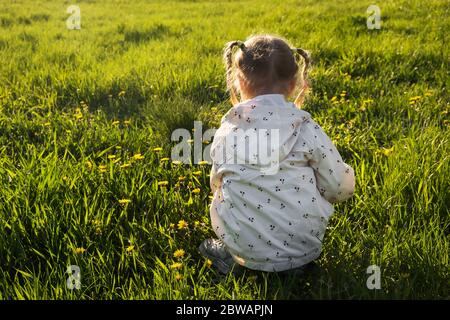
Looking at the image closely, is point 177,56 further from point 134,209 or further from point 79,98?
point 134,209

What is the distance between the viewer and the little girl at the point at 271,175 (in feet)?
6.97

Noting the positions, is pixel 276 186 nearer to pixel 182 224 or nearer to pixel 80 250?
pixel 182 224

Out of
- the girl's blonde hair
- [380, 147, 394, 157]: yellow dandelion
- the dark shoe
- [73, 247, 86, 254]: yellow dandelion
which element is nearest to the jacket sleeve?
the girl's blonde hair

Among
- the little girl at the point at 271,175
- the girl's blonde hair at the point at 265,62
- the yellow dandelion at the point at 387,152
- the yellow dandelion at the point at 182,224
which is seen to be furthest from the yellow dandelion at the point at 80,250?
the yellow dandelion at the point at 387,152

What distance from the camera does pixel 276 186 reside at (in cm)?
211

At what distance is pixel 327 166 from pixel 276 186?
24 cm

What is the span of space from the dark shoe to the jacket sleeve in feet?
1.58

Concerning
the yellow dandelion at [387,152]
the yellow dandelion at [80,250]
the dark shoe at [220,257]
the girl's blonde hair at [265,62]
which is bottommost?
the dark shoe at [220,257]

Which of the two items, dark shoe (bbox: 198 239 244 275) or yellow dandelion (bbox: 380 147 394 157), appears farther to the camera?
yellow dandelion (bbox: 380 147 394 157)

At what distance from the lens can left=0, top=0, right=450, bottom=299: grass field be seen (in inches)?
85.3

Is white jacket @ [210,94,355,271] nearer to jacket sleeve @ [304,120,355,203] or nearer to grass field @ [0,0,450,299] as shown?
jacket sleeve @ [304,120,355,203]

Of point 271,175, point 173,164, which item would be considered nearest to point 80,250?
point 271,175

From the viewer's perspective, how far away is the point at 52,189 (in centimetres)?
260

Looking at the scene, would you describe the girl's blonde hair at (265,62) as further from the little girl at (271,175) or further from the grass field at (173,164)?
the grass field at (173,164)
